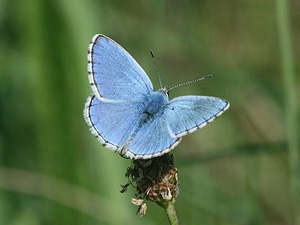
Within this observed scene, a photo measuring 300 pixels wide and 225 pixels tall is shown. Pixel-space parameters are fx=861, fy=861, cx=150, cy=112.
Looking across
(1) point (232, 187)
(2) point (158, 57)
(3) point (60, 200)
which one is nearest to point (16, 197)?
(3) point (60, 200)

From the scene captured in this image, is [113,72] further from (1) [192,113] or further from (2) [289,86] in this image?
(2) [289,86]

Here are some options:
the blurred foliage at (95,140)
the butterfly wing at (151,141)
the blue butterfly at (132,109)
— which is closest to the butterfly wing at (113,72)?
the blue butterfly at (132,109)

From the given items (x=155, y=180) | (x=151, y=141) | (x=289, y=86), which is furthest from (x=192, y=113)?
(x=289, y=86)

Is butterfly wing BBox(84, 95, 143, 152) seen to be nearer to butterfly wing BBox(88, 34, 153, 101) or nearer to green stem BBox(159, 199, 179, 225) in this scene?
butterfly wing BBox(88, 34, 153, 101)

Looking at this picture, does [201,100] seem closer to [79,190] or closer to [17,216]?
[79,190]

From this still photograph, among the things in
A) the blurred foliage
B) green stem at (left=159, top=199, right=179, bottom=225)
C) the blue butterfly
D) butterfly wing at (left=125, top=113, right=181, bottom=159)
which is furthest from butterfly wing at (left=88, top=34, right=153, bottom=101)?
the blurred foliage

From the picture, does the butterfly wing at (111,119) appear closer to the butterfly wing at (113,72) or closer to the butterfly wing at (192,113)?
the butterfly wing at (113,72)
